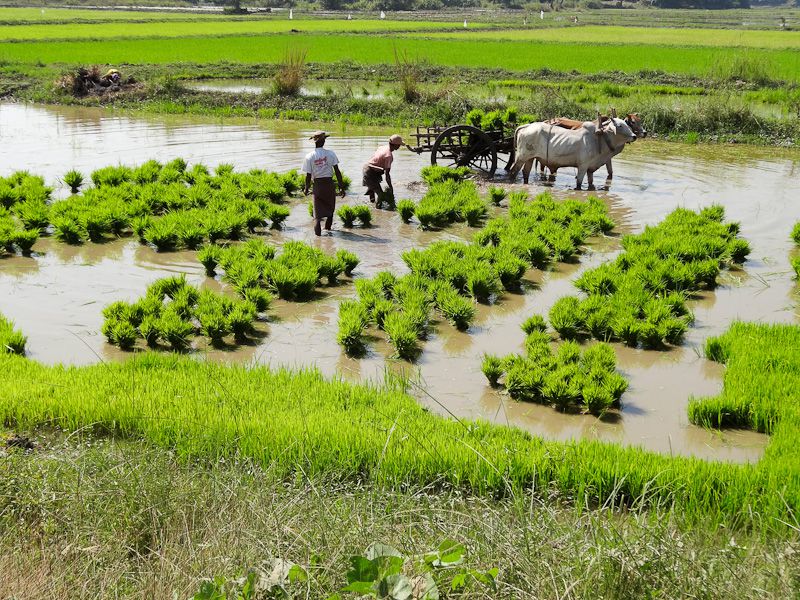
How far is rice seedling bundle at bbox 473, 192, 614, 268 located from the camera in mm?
10188

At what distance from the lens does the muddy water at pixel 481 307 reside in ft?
21.5

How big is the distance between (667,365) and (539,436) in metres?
1.94

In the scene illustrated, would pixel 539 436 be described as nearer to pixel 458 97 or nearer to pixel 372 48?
pixel 458 97

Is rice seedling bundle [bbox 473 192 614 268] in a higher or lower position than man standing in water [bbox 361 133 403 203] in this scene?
lower

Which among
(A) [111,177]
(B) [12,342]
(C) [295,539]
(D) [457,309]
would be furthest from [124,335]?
(A) [111,177]

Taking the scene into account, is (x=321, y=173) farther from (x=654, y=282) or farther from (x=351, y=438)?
(x=351, y=438)

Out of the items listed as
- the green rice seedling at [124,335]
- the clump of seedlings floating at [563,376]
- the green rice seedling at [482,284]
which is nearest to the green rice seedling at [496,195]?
the green rice seedling at [482,284]

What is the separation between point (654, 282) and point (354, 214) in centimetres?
427

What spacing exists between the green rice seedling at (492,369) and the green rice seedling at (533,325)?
998 mm

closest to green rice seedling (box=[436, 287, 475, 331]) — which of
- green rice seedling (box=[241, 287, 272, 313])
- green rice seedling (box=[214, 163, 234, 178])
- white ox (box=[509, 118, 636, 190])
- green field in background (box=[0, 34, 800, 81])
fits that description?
green rice seedling (box=[241, 287, 272, 313])

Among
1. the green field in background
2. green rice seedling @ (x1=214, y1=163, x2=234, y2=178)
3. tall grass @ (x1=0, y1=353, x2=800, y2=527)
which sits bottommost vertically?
tall grass @ (x1=0, y1=353, x2=800, y2=527)

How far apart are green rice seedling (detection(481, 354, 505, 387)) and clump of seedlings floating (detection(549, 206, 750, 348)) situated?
1.10 meters

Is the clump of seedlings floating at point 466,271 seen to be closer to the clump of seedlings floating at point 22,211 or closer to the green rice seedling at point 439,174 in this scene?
the green rice seedling at point 439,174

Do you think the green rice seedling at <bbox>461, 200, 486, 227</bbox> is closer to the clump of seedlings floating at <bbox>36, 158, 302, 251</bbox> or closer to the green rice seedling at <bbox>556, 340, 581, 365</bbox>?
the clump of seedlings floating at <bbox>36, 158, 302, 251</bbox>
